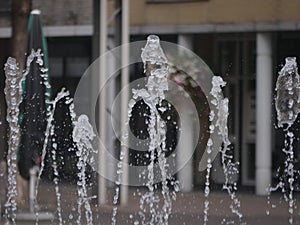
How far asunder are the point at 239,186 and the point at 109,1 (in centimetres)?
437

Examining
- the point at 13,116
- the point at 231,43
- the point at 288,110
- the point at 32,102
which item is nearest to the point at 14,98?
the point at 32,102

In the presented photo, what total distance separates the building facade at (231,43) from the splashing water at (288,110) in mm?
297

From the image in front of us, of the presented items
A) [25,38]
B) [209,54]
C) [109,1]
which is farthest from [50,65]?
[25,38]

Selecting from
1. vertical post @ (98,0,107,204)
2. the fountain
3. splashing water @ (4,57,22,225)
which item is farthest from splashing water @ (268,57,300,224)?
splashing water @ (4,57,22,225)

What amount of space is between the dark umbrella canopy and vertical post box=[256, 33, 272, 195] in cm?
485

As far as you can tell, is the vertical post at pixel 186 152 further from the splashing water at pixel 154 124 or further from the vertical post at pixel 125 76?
the vertical post at pixel 125 76

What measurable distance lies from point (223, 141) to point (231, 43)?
Result: 316 cm

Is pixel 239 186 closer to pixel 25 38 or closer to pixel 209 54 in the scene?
pixel 209 54

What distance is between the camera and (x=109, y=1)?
15828 millimetres

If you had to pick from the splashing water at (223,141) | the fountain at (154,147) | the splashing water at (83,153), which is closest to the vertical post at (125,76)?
the fountain at (154,147)

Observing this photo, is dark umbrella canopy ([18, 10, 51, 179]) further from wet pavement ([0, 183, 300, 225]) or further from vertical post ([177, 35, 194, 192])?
vertical post ([177, 35, 194, 192])

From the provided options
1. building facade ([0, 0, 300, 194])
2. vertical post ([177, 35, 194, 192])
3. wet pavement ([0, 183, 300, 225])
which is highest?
building facade ([0, 0, 300, 194])

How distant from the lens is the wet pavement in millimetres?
10062

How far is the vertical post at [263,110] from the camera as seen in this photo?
1462 cm
